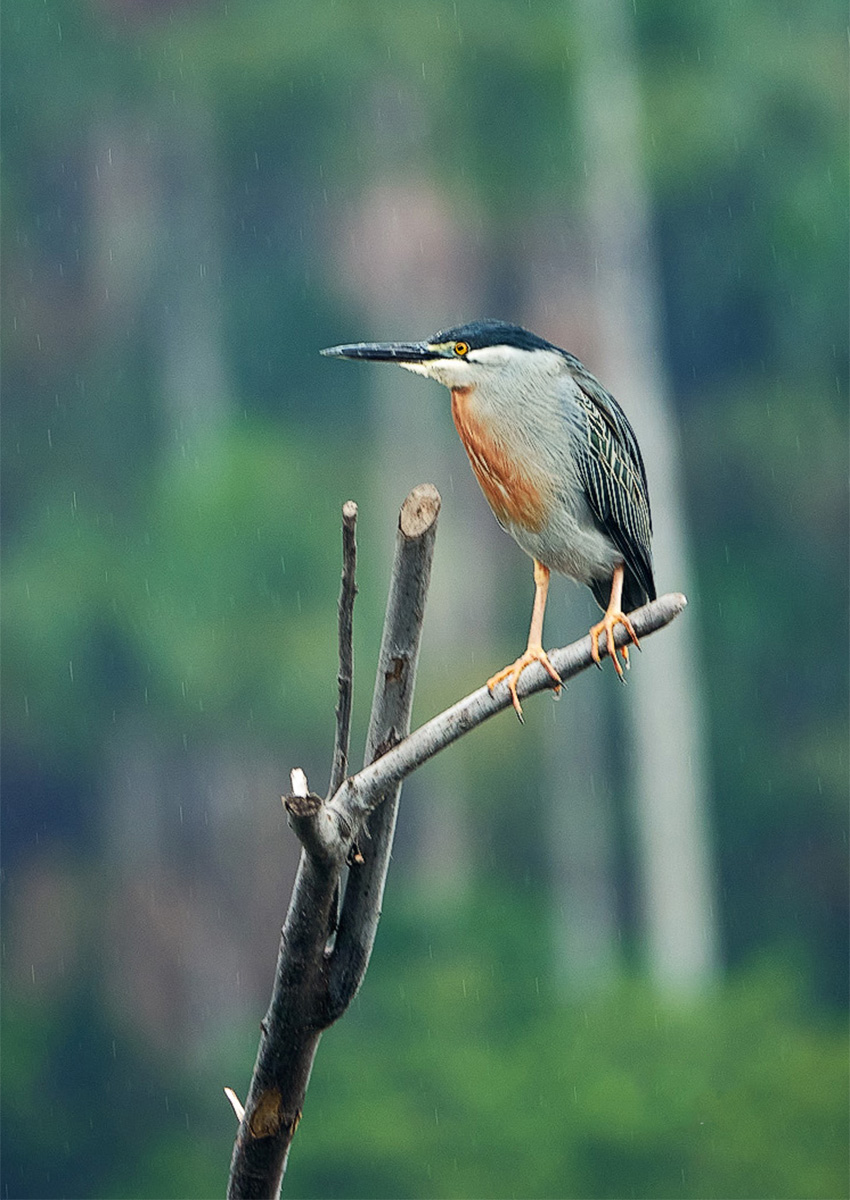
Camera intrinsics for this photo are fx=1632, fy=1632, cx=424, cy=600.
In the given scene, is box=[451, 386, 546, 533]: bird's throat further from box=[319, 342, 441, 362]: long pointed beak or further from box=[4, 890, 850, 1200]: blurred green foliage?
box=[4, 890, 850, 1200]: blurred green foliage

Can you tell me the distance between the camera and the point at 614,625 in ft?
4.01

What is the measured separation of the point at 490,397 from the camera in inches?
50.7

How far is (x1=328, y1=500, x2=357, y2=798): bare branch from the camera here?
1.01 metres

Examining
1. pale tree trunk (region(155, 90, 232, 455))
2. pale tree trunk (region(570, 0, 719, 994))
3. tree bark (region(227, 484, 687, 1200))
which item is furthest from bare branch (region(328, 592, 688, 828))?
Answer: pale tree trunk (region(155, 90, 232, 455))

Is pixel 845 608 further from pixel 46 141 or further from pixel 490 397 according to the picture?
pixel 490 397

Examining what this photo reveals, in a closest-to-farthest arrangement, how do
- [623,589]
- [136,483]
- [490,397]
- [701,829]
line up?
[490,397], [623,589], [701,829], [136,483]

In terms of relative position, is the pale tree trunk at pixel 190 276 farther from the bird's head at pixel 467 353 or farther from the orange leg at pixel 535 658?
the bird's head at pixel 467 353

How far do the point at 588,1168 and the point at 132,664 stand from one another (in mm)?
3495

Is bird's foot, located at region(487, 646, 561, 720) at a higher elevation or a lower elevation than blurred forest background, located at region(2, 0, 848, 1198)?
lower

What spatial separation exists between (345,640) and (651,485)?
6.60m

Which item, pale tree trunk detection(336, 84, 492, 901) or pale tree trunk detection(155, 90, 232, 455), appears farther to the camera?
pale tree trunk detection(155, 90, 232, 455)

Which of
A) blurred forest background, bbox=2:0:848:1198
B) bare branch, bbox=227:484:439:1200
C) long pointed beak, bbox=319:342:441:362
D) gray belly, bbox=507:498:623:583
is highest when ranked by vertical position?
blurred forest background, bbox=2:0:848:1198

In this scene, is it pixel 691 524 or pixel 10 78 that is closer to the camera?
pixel 691 524

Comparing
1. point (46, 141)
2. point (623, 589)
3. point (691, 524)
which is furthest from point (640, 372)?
point (623, 589)
